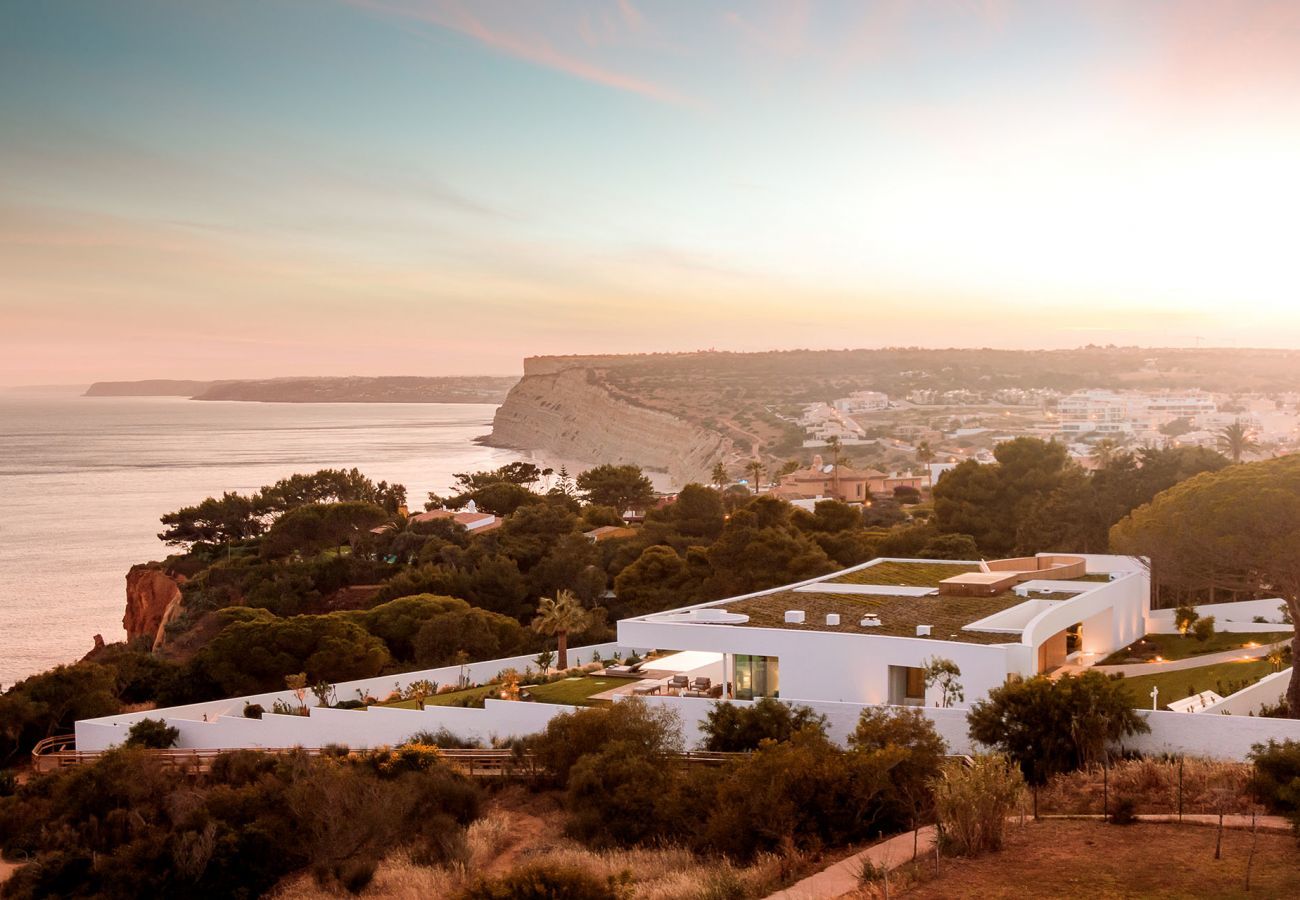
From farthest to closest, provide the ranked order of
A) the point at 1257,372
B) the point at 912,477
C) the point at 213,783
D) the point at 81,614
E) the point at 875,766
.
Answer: the point at 1257,372 < the point at 912,477 < the point at 81,614 < the point at 213,783 < the point at 875,766

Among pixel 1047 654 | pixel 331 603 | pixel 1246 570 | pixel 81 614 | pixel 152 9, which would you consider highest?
pixel 152 9

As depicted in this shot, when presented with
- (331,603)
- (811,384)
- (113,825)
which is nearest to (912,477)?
(331,603)

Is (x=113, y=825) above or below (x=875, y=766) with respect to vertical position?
below

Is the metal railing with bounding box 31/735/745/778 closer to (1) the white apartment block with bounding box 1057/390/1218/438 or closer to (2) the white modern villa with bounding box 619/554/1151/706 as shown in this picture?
(2) the white modern villa with bounding box 619/554/1151/706

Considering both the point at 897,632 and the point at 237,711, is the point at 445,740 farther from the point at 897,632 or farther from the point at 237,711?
the point at 897,632

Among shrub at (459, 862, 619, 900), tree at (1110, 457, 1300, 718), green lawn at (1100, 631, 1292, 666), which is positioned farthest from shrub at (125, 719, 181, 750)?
tree at (1110, 457, 1300, 718)

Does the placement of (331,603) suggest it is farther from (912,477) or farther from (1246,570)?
(912,477)

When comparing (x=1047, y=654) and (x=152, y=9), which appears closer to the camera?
(x=1047, y=654)

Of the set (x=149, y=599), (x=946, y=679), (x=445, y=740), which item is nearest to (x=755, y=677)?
(x=946, y=679)
